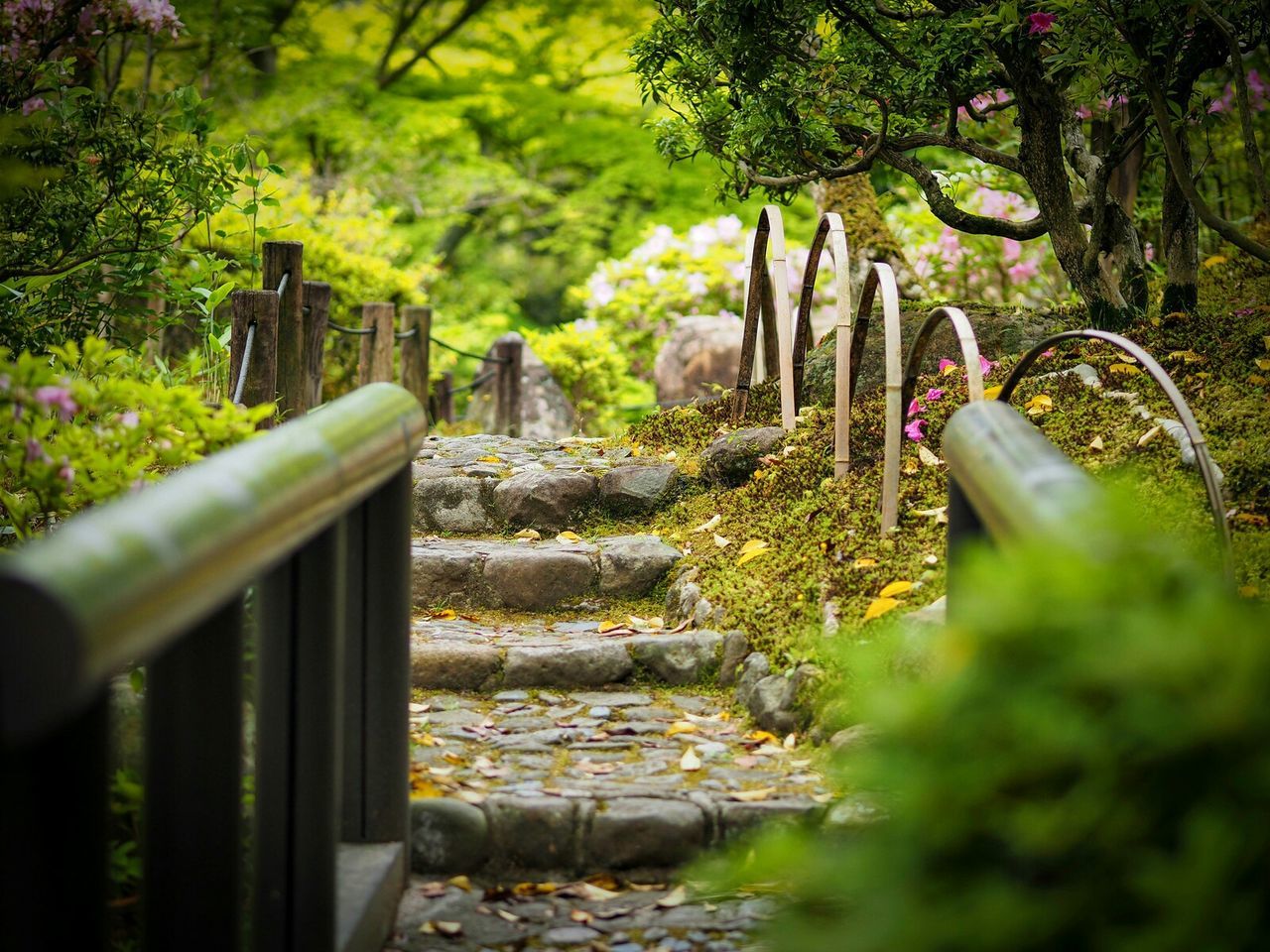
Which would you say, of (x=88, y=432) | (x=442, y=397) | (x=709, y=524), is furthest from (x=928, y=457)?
(x=442, y=397)

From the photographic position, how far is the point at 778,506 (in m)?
4.65

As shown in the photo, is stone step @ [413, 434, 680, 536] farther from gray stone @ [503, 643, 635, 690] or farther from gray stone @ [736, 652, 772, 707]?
gray stone @ [736, 652, 772, 707]

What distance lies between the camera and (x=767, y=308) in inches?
243

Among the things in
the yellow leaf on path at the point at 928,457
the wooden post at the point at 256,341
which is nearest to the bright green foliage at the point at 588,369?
the wooden post at the point at 256,341

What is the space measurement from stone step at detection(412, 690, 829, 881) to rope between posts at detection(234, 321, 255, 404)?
1.97 m

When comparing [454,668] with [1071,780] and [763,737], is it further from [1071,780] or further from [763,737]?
[1071,780]

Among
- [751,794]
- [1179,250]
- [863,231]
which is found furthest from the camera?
[863,231]

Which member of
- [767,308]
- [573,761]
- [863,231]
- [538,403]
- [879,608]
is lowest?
[573,761]

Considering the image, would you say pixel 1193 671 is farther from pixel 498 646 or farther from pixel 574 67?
pixel 574 67

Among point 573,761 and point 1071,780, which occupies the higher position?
point 1071,780

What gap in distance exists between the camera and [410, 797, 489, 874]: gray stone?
107 inches

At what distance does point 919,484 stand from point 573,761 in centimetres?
171

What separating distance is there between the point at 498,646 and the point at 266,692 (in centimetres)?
221

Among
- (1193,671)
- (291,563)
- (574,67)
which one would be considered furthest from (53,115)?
(574,67)
